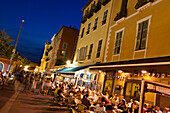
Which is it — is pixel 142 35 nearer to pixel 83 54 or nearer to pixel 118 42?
pixel 118 42

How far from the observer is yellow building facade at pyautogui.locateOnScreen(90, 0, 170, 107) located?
758cm

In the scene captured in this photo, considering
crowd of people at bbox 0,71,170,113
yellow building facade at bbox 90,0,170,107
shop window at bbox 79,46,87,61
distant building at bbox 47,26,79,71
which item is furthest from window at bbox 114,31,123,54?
distant building at bbox 47,26,79,71

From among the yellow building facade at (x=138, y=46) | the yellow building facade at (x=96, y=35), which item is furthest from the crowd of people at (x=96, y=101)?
the yellow building facade at (x=96, y=35)

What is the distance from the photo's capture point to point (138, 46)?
992 centimetres

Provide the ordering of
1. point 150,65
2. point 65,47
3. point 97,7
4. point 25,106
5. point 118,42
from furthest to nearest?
point 65,47 → point 97,7 → point 118,42 → point 25,106 → point 150,65

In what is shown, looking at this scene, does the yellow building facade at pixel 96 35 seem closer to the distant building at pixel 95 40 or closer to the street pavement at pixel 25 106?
the distant building at pixel 95 40

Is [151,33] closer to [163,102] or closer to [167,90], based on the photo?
[163,102]

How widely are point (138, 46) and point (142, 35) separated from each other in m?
0.80

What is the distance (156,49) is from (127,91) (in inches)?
141

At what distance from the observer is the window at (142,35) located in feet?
31.6

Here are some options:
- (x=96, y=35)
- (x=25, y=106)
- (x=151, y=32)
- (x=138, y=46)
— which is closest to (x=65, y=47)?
(x=96, y=35)

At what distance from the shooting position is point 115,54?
12.1 meters

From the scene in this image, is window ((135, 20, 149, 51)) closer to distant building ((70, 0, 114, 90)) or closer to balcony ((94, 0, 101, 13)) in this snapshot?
distant building ((70, 0, 114, 90))

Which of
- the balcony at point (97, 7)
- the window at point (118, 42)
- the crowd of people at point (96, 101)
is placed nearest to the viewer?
the crowd of people at point (96, 101)
